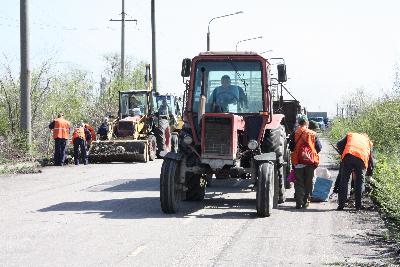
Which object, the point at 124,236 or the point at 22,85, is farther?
the point at 22,85

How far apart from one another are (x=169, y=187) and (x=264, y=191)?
164 cm

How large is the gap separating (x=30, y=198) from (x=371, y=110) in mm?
13940

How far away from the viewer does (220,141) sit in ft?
49.5

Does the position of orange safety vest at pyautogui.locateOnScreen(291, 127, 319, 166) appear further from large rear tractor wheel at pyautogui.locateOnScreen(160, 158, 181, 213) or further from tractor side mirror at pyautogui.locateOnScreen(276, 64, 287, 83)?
large rear tractor wheel at pyautogui.locateOnScreen(160, 158, 181, 213)

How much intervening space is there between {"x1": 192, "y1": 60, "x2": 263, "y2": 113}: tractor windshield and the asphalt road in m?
1.91

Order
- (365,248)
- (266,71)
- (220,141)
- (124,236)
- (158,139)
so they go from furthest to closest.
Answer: (158,139) < (266,71) < (220,141) < (124,236) < (365,248)

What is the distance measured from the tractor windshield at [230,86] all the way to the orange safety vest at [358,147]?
69.2 inches

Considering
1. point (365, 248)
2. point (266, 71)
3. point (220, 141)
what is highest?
point (266, 71)

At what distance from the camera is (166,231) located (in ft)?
41.1

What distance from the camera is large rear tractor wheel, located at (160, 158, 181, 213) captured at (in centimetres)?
1463

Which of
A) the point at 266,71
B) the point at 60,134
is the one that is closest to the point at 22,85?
the point at 60,134

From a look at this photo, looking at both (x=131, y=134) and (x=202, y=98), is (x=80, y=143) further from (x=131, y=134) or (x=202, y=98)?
(x=202, y=98)

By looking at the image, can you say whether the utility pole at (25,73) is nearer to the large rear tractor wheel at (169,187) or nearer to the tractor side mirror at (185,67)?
the tractor side mirror at (185,67)

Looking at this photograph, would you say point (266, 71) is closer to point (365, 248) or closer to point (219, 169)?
point (219, 169)
